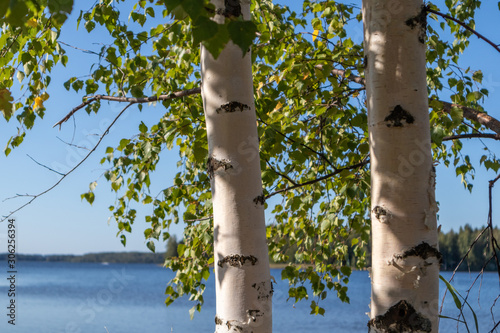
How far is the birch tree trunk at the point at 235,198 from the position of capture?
1.72m

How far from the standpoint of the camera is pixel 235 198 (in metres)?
1.73

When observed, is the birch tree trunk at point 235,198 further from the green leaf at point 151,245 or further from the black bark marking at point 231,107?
the green leaf at point 151,245

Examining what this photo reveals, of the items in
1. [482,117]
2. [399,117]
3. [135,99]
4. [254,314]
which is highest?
[135,99]

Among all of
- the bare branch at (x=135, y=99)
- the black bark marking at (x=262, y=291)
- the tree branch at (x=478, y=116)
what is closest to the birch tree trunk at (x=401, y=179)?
the black bark marking at (x=262, y=291)

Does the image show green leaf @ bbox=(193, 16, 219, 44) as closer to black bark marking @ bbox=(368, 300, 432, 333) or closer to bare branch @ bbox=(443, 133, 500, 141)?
black bark marking @ bbox=(368, 300, 432, 333)

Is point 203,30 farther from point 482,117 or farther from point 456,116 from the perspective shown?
point 482,117

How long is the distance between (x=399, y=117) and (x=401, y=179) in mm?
205

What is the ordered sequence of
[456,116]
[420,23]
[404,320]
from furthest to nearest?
1. [456,116]
2. [420,23]
3. [404,320]

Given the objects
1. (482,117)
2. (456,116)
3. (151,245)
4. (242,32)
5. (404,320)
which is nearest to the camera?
(242,32)

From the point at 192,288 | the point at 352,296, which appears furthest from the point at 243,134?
the point at 352,296

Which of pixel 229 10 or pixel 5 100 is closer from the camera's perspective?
pixel 229 10

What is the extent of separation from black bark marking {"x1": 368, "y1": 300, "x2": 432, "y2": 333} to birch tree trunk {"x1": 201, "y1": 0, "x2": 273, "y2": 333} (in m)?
0.43

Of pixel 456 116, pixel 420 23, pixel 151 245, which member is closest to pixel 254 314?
pixel 420 23

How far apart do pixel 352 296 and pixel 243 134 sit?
35963mm
